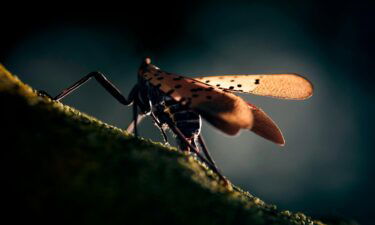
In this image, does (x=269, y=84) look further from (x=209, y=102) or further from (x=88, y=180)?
(x=88, y=180)

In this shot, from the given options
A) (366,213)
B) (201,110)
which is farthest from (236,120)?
(366,213)

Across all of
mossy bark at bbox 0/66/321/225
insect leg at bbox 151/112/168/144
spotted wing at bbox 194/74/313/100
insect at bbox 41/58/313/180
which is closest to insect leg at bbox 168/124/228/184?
insect at bbox 41/58/313/180

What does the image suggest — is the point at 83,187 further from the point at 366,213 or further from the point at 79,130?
the point at 366,213

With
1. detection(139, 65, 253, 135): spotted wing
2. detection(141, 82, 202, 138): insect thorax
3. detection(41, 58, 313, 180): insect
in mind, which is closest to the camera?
detection(139, 65, 253, 135): spotted wing

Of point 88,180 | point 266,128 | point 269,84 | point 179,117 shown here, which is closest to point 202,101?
point 179,117

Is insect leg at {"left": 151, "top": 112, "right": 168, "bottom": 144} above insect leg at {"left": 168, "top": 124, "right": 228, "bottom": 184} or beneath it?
above

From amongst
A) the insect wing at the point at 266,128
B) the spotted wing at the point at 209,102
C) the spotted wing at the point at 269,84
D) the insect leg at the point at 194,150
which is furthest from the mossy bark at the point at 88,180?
the spotted wing at the point at 269,84

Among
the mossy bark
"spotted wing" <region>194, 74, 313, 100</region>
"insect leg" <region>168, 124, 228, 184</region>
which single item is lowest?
the mossy bark

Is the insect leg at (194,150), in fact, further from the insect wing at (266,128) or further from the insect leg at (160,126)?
the insect wing at (266,128)

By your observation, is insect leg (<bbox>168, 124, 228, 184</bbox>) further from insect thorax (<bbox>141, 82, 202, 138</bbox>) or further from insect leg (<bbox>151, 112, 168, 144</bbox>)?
insect leg (<bbox>151, 112, 168, 144</bbox>)
